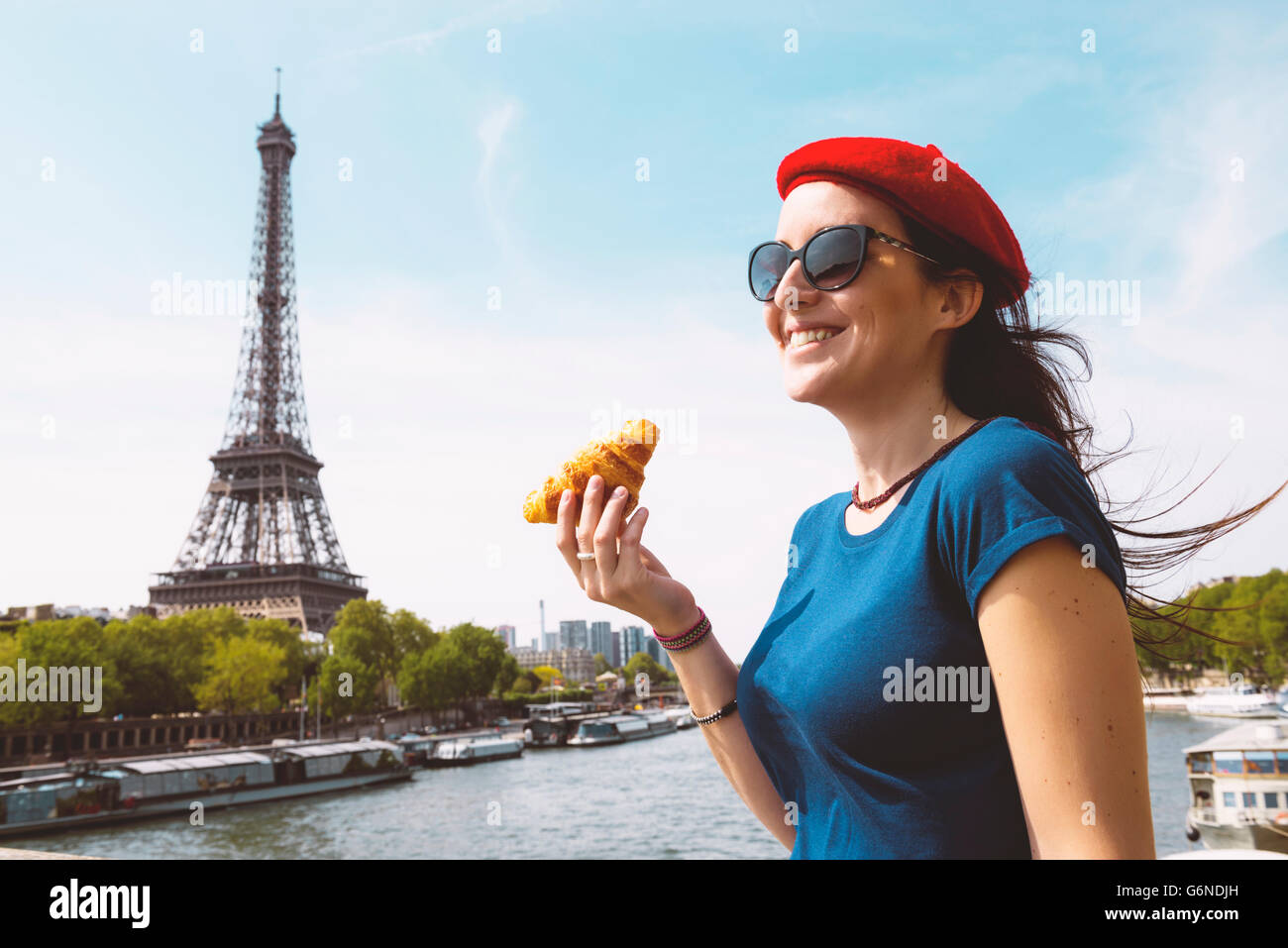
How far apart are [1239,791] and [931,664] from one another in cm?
2510

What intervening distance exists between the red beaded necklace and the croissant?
0.73 meters

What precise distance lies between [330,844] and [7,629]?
1343 inches

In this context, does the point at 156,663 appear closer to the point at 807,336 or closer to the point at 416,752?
the point at 416,752

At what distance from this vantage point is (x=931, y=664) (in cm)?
141

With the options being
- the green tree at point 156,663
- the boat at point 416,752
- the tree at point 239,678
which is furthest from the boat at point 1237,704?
the green tree at point 156,663

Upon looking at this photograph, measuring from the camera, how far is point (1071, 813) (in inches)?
48.1

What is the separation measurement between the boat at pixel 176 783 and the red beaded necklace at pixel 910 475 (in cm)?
3445

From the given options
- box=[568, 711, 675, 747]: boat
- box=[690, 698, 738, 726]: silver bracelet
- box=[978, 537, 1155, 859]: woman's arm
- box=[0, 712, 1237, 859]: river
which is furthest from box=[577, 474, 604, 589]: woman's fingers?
box=[568, 711, 675, 747]: boat

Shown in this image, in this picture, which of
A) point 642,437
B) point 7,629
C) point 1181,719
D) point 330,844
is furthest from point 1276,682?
point 7,629

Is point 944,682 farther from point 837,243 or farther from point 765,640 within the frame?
point 837,243

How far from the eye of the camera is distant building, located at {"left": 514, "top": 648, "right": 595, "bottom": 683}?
559ft

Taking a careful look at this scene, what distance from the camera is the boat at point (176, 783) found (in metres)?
29.0

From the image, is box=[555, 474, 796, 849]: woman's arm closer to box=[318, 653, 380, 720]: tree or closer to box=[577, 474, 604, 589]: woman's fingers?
box=[577, 474, 604, 589]: woman's fingers

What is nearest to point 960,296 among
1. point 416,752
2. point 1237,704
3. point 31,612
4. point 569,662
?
point 416,752
